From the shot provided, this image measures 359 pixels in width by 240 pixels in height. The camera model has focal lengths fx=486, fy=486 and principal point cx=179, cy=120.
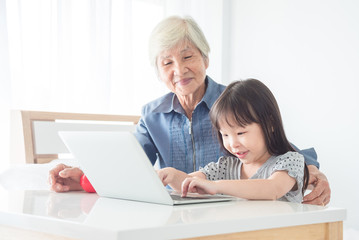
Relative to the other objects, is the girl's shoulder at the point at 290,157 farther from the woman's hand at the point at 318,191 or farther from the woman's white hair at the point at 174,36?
the woman's white hair at the point at 174,36

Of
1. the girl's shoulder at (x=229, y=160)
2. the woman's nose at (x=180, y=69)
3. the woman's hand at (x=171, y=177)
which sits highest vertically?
Answer: the woman's nose at (x=180, y=69)

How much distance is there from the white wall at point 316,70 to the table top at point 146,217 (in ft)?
7.26

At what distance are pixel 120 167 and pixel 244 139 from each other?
45 cm

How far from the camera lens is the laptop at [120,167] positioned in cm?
92

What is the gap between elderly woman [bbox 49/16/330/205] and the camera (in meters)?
1.88

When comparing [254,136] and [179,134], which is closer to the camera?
[254,136]

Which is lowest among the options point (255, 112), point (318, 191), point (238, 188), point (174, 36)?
point (318, 191)

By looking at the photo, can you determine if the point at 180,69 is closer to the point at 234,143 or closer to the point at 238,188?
the point at 234,143

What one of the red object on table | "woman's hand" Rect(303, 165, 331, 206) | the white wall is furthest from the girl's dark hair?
the white wall

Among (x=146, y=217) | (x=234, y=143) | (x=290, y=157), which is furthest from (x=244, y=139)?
(x=146, y=217)

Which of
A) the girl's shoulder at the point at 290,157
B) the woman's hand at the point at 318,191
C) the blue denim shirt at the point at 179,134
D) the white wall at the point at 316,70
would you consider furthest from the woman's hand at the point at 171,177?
the white wall at the point at 316,70

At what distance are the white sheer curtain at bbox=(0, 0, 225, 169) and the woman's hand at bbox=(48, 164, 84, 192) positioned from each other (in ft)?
3.98

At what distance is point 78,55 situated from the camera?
9.32 ft

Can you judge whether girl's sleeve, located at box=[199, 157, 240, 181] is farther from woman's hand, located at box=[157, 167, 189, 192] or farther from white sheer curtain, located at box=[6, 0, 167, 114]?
white sheer curtain, located at box=[6, 0, 167, 114]
